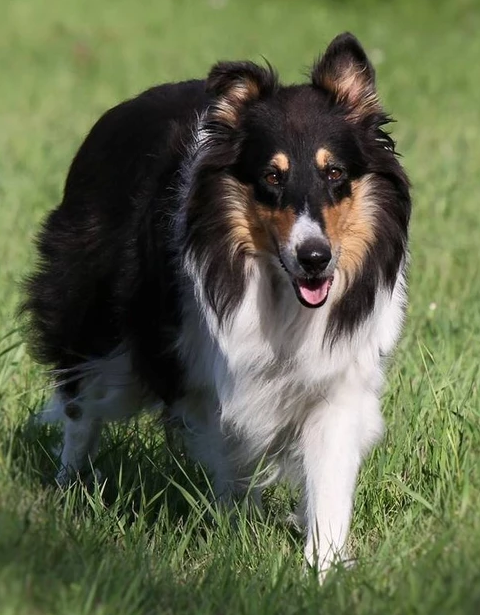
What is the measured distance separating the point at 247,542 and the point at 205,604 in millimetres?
→ 673

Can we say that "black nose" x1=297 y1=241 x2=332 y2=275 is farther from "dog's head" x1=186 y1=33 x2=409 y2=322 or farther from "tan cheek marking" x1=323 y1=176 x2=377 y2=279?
"tan cheek marking" x1=323 y1=176 x2=377 y2=279

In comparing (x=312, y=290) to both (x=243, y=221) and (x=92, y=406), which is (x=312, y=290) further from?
(x=92, y=406)

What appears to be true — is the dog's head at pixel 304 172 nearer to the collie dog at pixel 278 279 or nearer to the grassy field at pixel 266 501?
the collie dog at pixel 278 279

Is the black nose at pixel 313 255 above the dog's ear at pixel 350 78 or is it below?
below

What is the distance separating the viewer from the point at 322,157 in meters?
4.11

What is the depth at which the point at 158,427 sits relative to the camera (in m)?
5.08

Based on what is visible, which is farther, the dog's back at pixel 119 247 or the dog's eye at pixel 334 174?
the dog's back at pixel 119 247

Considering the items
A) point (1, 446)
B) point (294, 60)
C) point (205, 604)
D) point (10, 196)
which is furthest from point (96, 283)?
point (294, 60)

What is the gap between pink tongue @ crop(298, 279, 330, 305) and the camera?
13.4 feet

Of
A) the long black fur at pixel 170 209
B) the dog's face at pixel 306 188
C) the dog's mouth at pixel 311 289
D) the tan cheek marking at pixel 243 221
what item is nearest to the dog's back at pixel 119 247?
the long black fur at pixel 170 209

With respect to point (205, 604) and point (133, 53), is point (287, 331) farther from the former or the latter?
point (133, 53)

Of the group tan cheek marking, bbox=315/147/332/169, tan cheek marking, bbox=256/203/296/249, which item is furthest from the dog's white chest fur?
tan cheek marking, bbox=315/147/332/169

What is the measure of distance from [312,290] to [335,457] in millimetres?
625

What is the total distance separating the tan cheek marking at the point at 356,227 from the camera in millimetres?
4180
